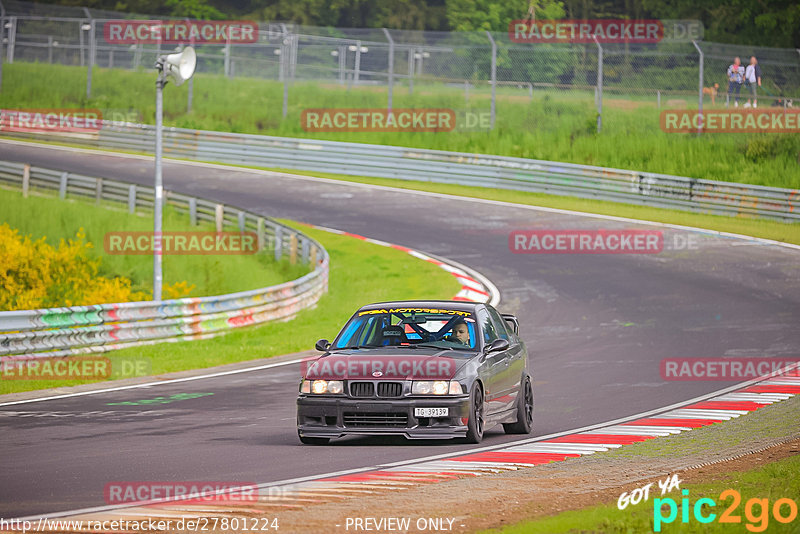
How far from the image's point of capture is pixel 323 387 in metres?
10.7

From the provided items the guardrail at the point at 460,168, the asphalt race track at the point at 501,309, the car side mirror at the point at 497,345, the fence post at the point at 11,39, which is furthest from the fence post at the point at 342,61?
the car side mirror at the point at 497,345

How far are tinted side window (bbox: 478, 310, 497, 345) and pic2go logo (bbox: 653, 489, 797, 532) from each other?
3983 mm

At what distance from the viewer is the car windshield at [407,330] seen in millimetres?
11500

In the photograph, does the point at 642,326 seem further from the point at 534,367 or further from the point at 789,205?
the point at 789,205

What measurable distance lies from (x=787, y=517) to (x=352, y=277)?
20003 mm

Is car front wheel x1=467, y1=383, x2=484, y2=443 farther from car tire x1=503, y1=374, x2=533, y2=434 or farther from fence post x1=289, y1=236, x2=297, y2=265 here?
fence post x1=289, y1=236, x2=297, y2=265

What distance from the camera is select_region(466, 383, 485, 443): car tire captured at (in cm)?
1072

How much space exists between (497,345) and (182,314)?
31.7 feet

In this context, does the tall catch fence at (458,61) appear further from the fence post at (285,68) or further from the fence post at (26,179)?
the fence post at (26,179)

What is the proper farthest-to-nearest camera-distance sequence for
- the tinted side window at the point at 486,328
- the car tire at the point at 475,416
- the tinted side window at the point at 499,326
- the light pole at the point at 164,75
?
the light pole at the point at 164,75 < the tinted side window at the point at 499,326 < the tinted side window at the point at 486,328 < the car tire at the point at 475,416

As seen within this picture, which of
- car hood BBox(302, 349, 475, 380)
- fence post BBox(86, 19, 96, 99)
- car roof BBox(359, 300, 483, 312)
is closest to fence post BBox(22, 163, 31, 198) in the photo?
fence post BBox(86, 19, 96, 99)

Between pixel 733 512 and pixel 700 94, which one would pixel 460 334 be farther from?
pixel 700 94

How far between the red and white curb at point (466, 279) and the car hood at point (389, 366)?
39.0 feet

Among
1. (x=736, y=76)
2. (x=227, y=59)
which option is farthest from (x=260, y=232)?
(x=227, y=59)
